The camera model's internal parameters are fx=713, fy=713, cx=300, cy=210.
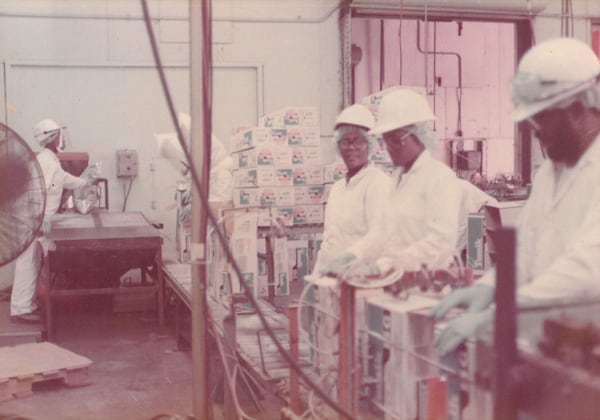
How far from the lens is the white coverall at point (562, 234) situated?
176 cm

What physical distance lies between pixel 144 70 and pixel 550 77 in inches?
251

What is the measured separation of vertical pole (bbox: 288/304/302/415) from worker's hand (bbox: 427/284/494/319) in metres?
0.83

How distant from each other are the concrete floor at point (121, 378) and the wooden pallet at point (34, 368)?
6 centimetres

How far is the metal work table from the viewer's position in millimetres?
5484

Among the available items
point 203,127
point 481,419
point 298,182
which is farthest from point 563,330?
point 298,182

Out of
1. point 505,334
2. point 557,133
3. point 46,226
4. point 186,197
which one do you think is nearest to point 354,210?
point 557,133

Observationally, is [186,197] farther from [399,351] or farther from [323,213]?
[399,351]

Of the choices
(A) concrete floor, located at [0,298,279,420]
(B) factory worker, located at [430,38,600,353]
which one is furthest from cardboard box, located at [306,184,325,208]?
(B) factory worker, located at [430,38,600,353]

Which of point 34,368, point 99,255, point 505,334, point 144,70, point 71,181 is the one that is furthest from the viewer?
point 144,70

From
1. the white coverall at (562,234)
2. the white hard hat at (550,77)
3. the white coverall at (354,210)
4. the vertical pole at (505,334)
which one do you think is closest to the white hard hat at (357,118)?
the white coverall at (354,210)

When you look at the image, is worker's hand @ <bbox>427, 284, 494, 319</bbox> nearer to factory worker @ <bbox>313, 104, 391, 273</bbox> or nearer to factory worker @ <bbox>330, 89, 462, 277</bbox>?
factory worker @ <bbox>330, 89, 462, 277</bbox>

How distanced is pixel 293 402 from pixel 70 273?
176 inches

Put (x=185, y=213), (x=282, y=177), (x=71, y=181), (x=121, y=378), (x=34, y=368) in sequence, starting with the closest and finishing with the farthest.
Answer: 1. (x=34, y=368)
2. (x=121, y=378)
3. (x=282, y=177)
4. (x=185, y=213)
5. (x=71, y=181)

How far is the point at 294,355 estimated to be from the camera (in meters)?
2.61
